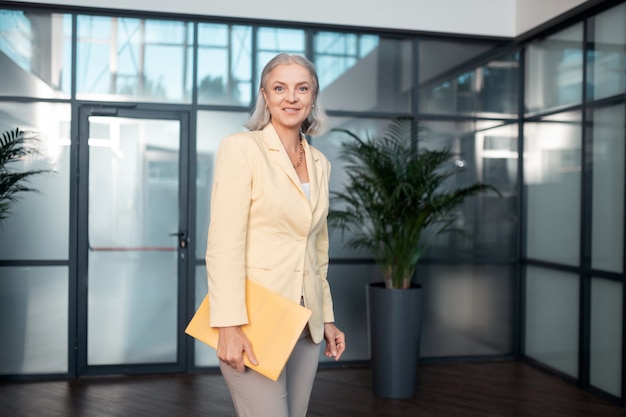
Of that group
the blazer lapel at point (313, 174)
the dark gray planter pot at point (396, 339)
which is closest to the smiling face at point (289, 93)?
the blazer lapel at point (313, 174)

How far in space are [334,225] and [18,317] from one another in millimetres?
2438

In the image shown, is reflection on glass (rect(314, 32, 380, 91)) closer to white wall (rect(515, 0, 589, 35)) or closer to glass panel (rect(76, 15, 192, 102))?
glass panel (rect(76, 15, 192, 102))

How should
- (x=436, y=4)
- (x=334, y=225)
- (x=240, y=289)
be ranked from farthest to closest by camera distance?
(x=436, y=4) → (x=334, y=225) → (x=240, y=289)

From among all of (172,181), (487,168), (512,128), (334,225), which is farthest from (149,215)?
(512,128)

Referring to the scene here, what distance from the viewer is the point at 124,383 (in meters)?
4.34

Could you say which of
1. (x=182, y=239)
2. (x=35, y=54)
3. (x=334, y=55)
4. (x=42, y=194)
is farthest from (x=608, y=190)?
(x=35, y=54)

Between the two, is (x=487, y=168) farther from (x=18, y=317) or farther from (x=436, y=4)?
(x=18, y=317)

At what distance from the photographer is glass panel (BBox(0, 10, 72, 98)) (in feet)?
14.3

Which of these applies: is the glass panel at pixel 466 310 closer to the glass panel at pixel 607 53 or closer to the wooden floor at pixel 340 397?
the wooden floor at pixel 340 397

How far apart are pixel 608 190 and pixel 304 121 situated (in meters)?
3.13

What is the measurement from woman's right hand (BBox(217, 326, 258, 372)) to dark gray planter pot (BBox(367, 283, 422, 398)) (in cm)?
268

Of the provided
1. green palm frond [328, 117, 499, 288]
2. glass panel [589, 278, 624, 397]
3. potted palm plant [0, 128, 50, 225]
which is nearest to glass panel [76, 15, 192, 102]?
potted palm plant [0, 128, 50, 225]

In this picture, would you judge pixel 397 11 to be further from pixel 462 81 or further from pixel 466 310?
pixel 466 310

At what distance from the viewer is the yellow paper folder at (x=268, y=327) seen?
4.64 ft
